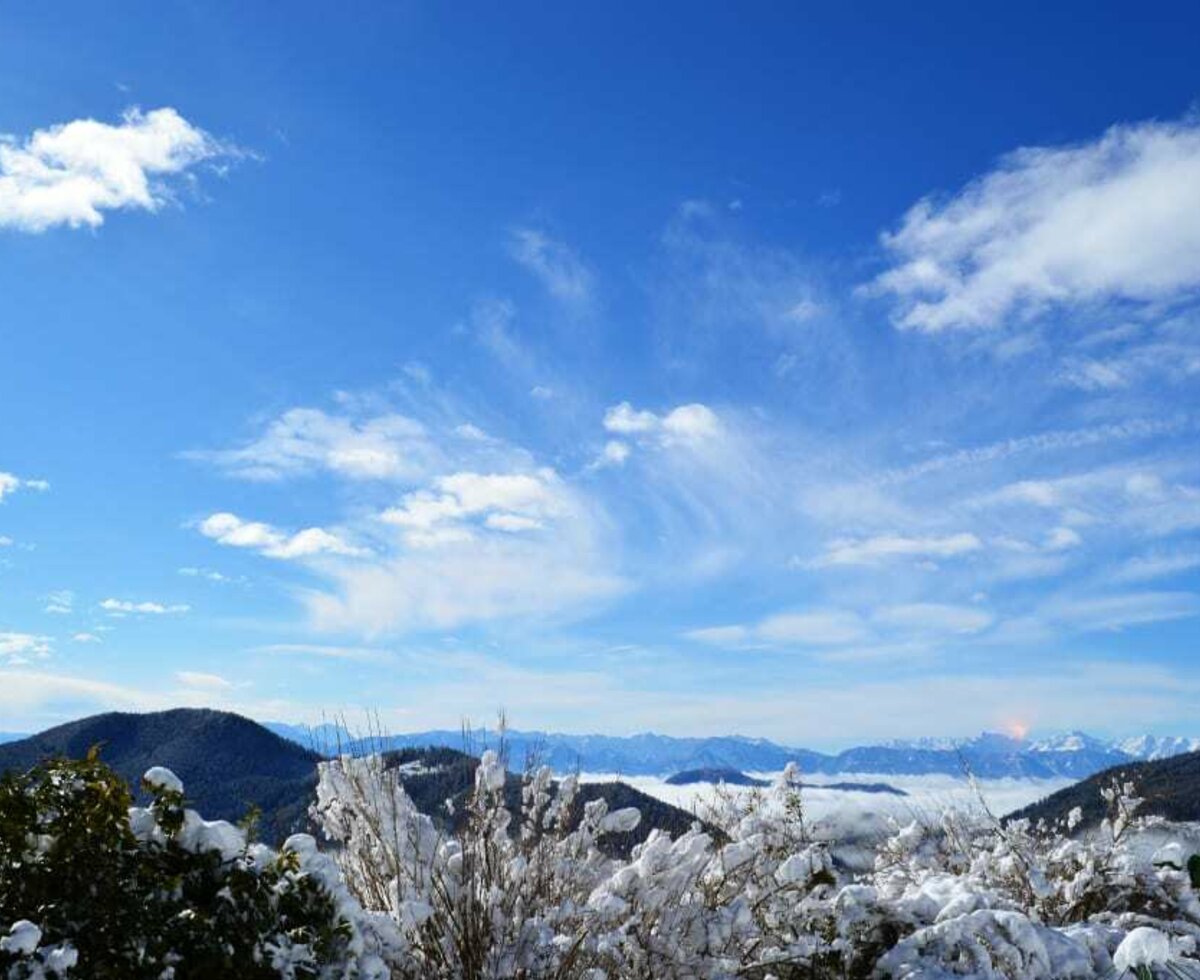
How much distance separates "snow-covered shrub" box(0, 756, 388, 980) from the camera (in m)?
3.49

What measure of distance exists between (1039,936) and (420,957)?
347 centimetres

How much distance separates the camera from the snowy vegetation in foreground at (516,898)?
3.63 m

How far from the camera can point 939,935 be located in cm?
559

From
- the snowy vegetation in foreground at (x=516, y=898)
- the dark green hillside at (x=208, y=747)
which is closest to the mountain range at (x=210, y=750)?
the dark green hillside at (x=208, y=747)

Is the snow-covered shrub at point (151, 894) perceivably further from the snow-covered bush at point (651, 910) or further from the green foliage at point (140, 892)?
the snow-covered bush at point (651, 910)

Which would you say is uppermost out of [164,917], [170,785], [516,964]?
[170,785]

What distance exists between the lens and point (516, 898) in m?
5.66

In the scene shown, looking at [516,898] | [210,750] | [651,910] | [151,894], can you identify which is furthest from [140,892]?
[210,750]

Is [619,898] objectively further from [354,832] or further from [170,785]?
[170,785]

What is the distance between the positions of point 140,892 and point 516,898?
2464 mm

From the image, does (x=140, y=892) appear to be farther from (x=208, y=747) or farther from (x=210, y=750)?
(x=208, y=747)

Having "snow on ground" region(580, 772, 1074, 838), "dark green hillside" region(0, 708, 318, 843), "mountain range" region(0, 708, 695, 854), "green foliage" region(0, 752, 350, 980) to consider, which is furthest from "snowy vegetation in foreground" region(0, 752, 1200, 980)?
"dark green hillside" region(0, 708, 318, 843)

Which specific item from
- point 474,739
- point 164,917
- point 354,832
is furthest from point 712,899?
point 164,917

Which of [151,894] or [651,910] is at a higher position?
[151,894]
